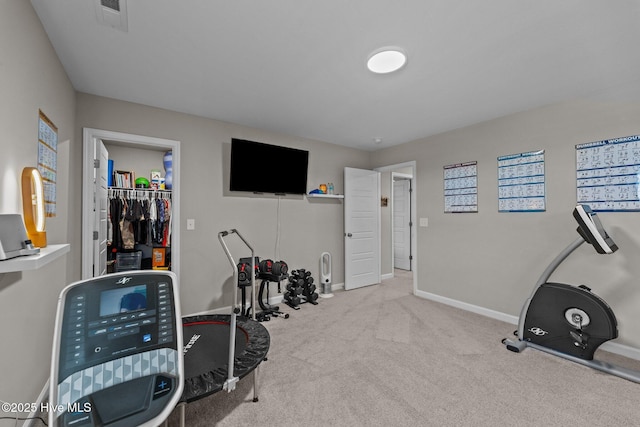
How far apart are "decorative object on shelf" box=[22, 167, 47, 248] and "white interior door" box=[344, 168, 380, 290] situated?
144 inches

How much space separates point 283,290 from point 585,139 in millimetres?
3915

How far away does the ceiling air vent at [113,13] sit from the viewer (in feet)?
5.14

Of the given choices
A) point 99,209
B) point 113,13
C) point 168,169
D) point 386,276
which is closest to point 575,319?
point 386,276

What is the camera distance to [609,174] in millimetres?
2535

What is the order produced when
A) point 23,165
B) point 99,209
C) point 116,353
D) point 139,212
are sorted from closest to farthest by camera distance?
point 116,353
point 23,165
point 99,209
point 139,212

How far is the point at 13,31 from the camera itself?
1.40 meters

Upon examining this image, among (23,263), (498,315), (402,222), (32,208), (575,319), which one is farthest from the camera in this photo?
(402,222)

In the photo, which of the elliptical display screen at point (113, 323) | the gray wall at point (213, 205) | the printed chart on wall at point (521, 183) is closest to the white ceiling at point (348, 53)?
the gray wall at point (213, 205)

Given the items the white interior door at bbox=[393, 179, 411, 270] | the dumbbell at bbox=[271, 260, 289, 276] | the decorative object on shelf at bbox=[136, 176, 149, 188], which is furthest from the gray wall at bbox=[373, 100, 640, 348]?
the decorative object on shelf at bbox=[136, 176, 149, 188]

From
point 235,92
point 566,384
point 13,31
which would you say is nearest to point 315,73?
point 235,92

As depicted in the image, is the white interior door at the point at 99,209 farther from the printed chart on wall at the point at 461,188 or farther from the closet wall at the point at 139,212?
the printed chart on wall at the point at 461,188

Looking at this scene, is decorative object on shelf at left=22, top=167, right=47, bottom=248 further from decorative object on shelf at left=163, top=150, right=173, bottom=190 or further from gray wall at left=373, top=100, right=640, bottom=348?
gray wall at left=373, top=100, right=640, bottom=348

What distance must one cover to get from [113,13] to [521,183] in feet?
13.1

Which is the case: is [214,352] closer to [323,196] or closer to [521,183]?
[323,196]
